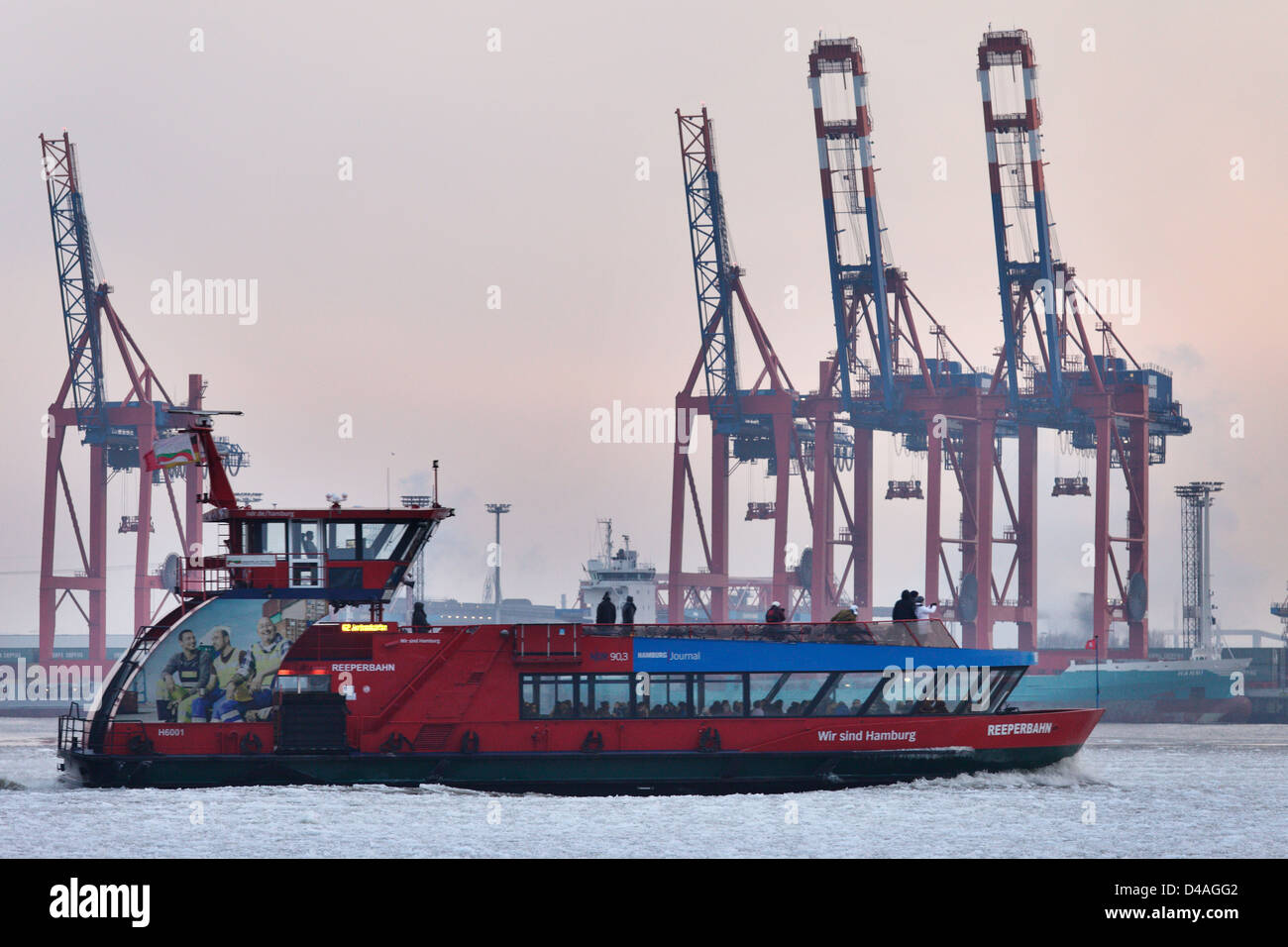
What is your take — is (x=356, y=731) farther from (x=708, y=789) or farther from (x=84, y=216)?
(x=84, y=216)

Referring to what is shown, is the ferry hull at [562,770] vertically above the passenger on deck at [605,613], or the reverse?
the passenger on deck at [605,613]

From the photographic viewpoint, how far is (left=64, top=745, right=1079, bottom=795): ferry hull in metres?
34.5

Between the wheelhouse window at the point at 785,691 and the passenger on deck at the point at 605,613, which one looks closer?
the wheelhouse window at the point at 785,691

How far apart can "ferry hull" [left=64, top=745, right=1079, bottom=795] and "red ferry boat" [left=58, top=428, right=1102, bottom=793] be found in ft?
0.12

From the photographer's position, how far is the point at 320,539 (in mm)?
35469

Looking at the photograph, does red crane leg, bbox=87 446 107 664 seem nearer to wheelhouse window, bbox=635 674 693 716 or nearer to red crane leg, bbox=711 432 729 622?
red crane leg, bbox=711 432 729 622

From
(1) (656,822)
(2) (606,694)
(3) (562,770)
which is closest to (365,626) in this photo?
(3) (562,770)

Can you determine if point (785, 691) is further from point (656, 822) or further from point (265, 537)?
point (265, 537)

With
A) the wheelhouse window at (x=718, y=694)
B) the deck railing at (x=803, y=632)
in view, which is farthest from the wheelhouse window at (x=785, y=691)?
the deck railing at (x=803, y=632)

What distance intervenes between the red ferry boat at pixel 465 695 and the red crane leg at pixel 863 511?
5750 centimetres

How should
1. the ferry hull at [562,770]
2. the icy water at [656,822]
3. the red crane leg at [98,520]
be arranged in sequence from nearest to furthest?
the icy water at [656,822] → the ferry hull at [562,770] → the red crane leg at [98,520]

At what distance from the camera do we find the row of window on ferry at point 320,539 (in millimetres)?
35406

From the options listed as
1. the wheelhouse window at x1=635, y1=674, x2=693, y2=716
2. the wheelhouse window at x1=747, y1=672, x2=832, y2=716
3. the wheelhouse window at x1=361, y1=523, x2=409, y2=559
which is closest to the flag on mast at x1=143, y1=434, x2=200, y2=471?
the wheelhouse window at x1=361, y1=523, x2=409, y2=559

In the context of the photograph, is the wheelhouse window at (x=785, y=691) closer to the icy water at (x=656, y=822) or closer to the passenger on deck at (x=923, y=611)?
the icy water at (x=656, y=822)
